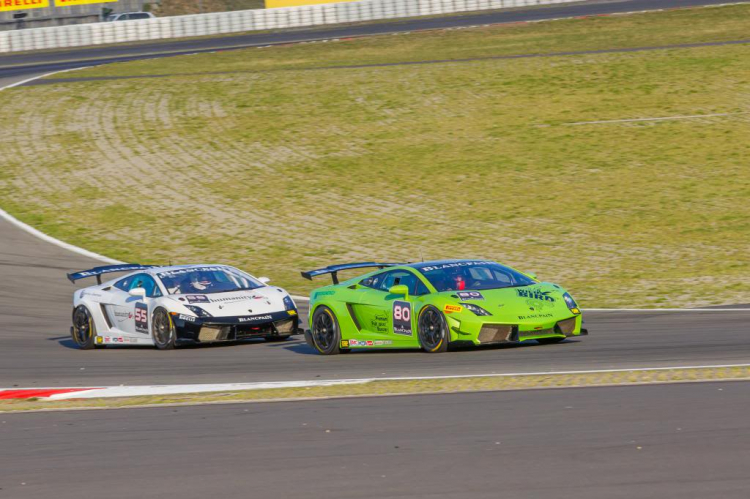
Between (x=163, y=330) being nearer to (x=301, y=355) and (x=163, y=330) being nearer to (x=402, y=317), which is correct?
(x=301, y=355)

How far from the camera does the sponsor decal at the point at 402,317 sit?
14.3 metres

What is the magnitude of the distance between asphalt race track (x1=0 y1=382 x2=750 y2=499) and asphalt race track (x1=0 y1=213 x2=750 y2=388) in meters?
2.22

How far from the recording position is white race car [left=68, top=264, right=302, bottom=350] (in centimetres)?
1617

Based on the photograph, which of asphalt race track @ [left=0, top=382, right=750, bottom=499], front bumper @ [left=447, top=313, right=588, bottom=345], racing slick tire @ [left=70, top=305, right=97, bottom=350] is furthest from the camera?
racing slick tire @ [left=70, top=305, right=97, bottom=350]

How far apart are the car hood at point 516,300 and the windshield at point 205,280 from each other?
4.17 metres

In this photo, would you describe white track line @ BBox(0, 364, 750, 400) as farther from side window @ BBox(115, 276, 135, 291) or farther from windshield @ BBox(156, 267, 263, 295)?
side window @ BBox(115, 276, 135, 291)

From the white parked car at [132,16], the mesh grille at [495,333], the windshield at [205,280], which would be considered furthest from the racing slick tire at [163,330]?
the white parked car at [132,16]

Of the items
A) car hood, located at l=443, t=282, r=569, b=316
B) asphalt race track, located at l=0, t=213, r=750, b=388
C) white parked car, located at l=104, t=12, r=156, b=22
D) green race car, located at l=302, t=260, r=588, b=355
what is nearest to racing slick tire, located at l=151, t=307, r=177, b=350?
Result: asphalt race track, located at l=0, t=213, r=750, b=388

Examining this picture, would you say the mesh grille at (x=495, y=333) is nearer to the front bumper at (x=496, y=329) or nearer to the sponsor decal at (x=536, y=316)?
the front bumper at (x=496, y=329)

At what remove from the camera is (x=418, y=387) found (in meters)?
11.1

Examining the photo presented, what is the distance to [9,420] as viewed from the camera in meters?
10.5

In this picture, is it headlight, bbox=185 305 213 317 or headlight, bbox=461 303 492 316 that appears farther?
headlight, bbox=185 305 213 317

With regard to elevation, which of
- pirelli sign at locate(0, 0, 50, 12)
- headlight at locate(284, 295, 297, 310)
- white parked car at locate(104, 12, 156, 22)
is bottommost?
headlight at locate(284, 295, 297, 310)

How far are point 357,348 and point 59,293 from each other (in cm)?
797
